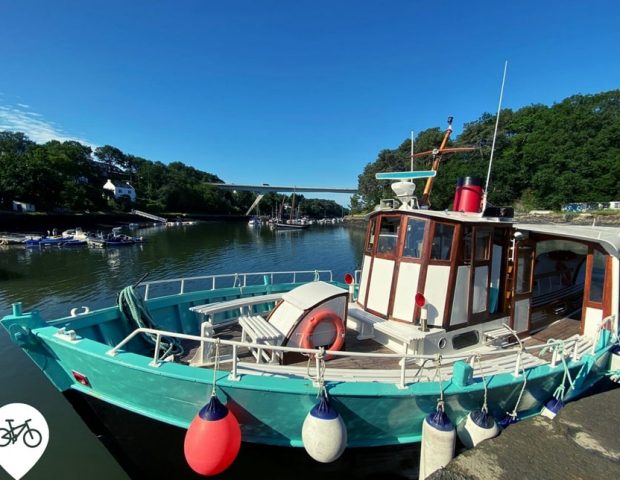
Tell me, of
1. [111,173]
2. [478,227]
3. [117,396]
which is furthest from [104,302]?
[111,173]

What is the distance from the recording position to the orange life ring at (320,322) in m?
5.86

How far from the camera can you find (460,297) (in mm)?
6730

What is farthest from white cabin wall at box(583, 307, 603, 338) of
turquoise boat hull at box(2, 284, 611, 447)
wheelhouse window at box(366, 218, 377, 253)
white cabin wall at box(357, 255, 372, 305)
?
wheelhouse window at box(366, 218, 377, 253)

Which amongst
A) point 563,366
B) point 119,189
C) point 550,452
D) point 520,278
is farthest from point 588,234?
point 119,189

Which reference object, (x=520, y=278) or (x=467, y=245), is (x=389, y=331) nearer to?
(x=467, y=245)

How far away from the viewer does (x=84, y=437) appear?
6.66 meters

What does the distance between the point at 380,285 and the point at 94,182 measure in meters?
118

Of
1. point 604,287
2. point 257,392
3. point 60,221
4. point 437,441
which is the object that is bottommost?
point 60,221

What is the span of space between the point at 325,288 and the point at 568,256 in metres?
8.36

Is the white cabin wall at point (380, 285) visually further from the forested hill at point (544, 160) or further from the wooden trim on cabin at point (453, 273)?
the forested hill at point (544, 160)

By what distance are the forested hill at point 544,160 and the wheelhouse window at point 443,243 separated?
45.9 metres

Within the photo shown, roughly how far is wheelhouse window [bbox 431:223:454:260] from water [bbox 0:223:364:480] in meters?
7.14

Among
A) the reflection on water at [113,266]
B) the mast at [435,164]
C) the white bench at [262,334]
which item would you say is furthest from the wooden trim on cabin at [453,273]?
the reflection on water at [113,266]

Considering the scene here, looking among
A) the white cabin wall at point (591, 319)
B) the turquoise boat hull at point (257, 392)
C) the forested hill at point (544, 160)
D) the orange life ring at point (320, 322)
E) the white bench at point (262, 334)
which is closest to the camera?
the turquoise boat hull at point (257, 392)
